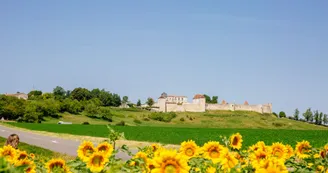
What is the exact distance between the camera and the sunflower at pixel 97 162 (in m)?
3.29

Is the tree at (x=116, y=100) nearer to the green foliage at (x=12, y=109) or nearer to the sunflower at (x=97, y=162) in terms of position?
the green foliage at (x=12, y=109)

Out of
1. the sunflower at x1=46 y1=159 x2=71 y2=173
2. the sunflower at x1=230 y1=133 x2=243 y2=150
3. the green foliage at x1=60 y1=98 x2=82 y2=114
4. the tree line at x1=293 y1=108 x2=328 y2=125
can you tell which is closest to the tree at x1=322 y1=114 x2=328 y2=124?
the tree line at x1=293 y1=108 x2=328 y2=125

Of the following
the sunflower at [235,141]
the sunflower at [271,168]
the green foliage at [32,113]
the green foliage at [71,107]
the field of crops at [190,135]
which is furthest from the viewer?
the green foliage at [71,107]

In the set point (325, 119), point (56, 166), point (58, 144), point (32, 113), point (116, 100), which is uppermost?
point (116, 100)

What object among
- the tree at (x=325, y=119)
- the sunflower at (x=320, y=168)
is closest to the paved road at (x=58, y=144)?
the sunflower at (x=320, y=168)

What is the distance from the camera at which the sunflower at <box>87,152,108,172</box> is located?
10.8ft

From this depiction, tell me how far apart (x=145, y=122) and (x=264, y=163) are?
107 meters

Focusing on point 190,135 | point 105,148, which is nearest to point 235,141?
point 105,148

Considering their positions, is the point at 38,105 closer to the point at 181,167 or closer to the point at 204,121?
the point at 204,121

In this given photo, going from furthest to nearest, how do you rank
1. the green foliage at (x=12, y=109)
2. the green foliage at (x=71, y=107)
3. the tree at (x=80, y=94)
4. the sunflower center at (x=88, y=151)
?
the tree at (x=80, y=94) → the green foliage at (x=71, y=107) → the green foliage at (x=12, y=109) → the sunflower center at (x=88, y=151)

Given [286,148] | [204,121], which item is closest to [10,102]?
[204,121]

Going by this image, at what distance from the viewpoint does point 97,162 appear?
11.1 feet

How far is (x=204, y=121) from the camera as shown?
119 meters

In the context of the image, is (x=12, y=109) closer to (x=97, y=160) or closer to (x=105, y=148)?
(x=105, y=148)
